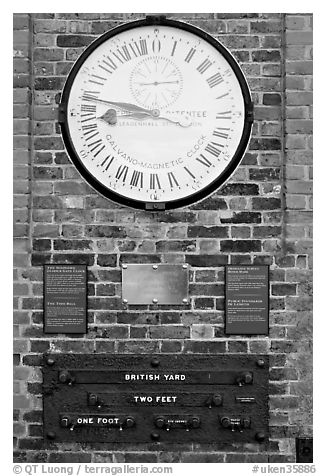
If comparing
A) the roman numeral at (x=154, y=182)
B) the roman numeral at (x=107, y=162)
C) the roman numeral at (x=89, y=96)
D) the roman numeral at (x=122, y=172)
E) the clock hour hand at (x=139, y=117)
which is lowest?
the roman numeral at (x=154, y=182)

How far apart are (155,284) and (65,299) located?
49 centimetres

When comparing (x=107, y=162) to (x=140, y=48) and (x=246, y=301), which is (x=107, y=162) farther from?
(x=246, y=301)

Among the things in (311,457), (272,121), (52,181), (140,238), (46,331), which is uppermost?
(272,121)

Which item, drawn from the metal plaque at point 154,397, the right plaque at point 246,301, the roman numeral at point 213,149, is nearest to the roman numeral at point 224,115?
the roman numeral at point 213,149

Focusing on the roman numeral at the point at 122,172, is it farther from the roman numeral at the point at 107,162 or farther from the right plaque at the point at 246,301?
the right plaque at the point at 246,301

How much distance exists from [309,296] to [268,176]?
0.68m

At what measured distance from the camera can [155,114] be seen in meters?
3.96

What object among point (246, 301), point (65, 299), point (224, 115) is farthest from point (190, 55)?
point (65, 299)

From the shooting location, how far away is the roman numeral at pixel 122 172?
395 centimetres

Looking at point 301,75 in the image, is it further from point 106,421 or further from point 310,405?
point 106,421

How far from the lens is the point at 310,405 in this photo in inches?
155

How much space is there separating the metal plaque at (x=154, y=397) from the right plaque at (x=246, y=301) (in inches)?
6.5

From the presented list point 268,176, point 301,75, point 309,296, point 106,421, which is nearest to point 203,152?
point 268,176

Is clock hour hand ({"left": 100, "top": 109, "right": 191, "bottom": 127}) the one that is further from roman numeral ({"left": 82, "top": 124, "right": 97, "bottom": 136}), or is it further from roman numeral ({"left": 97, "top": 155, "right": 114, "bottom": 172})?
roman numeral ({"left": 97, "top": 155, "right": 114, "bottom": 172})
